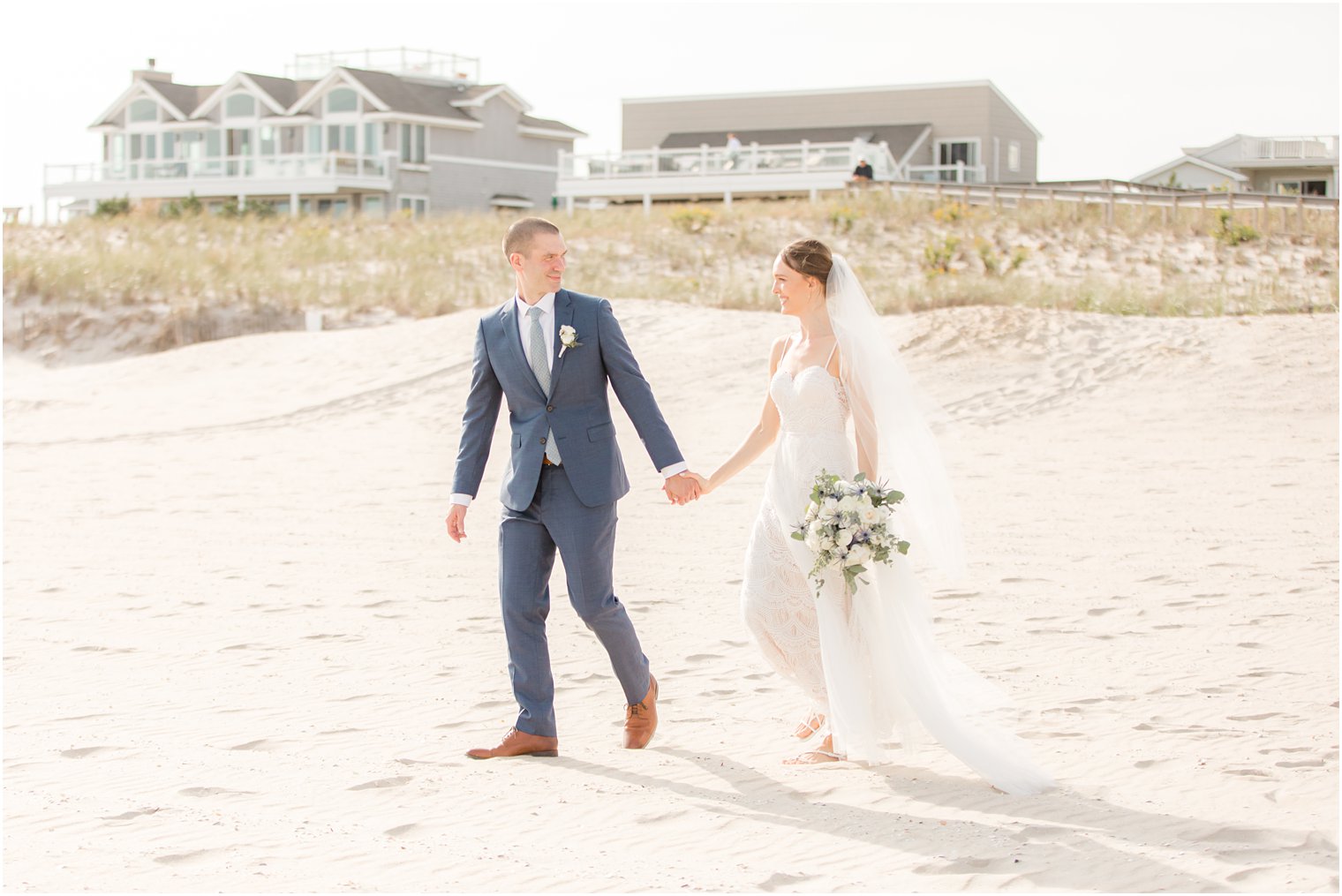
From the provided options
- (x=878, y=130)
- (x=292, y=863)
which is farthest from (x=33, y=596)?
(x=878, y=130)

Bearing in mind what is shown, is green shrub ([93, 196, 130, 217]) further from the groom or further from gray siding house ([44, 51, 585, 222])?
the groom

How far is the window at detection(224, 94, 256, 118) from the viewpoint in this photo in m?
56.2

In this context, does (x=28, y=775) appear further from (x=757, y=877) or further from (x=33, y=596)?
(x=33, y=596)

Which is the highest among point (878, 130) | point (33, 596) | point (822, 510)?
point (878, 130)

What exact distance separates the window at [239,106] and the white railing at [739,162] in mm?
17284

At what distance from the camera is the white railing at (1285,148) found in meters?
50.2

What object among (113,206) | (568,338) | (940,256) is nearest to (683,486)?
(568,338)

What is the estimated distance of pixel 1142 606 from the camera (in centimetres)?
888

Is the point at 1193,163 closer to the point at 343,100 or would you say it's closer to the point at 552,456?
the point at 343,100

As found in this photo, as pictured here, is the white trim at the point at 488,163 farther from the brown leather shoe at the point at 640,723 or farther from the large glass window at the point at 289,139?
the brown leather shoe at the point at 640,723

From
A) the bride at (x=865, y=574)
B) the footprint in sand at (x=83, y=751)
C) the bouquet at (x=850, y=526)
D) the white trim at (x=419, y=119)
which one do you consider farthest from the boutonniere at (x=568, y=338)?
the white trim at (x=419, y=119)

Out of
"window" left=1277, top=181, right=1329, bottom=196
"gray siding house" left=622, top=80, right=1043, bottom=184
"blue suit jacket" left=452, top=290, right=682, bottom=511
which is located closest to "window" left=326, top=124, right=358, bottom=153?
"gray siding house" left=622, top=80, right=1043, bottom=184

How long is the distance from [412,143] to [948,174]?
1964 centimetres

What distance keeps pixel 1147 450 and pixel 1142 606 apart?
263 inches
